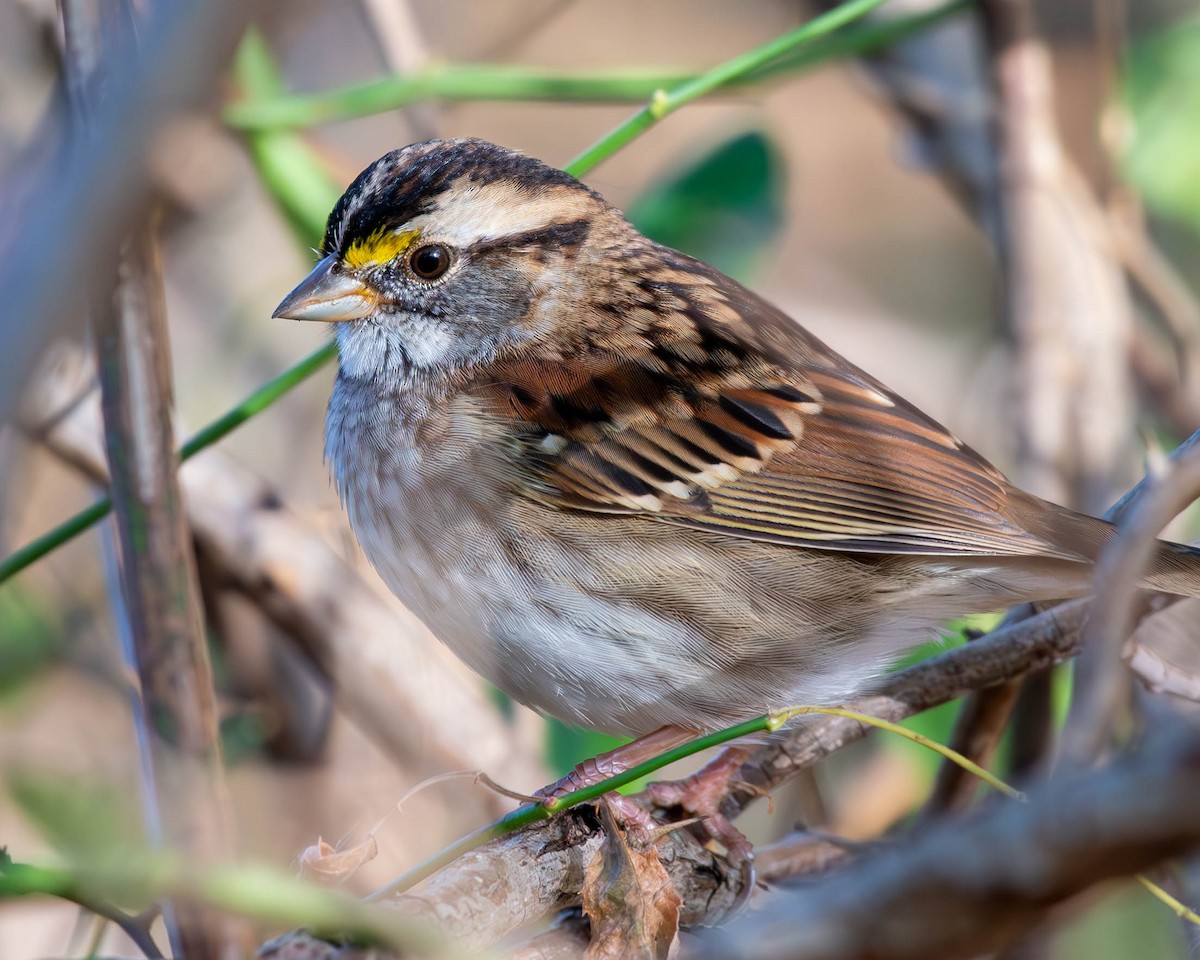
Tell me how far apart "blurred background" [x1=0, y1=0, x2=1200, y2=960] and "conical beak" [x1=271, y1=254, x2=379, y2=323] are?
8.5 inches

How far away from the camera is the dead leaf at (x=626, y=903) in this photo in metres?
1.65

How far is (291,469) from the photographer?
371 cm

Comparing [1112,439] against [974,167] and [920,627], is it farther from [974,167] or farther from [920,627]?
[920,627]

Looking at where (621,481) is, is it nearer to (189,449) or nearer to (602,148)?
(602,148)

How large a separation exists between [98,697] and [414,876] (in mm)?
2097

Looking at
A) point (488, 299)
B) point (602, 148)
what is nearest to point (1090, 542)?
point (602, 148)

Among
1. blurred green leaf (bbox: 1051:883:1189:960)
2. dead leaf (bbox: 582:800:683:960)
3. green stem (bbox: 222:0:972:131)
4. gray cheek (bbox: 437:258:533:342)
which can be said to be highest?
green stem (bbox: 222:0:972:131)

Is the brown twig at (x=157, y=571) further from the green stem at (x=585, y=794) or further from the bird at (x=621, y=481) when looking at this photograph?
the bird at (x=621, y=481)

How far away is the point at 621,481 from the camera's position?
2.24 metres

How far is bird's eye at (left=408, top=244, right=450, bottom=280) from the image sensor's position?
243 cm

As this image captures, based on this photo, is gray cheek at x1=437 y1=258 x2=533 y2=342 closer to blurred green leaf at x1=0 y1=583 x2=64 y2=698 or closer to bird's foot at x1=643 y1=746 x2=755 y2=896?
bird's foot at x1=643 y1=746 x2=755 y2=896

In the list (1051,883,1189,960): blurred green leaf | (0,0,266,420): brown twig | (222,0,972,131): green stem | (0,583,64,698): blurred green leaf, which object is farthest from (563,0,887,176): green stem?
(0,583,64,698): blurred green leaf

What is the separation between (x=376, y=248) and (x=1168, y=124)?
202 cm

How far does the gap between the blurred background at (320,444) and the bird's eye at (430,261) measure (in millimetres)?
390
